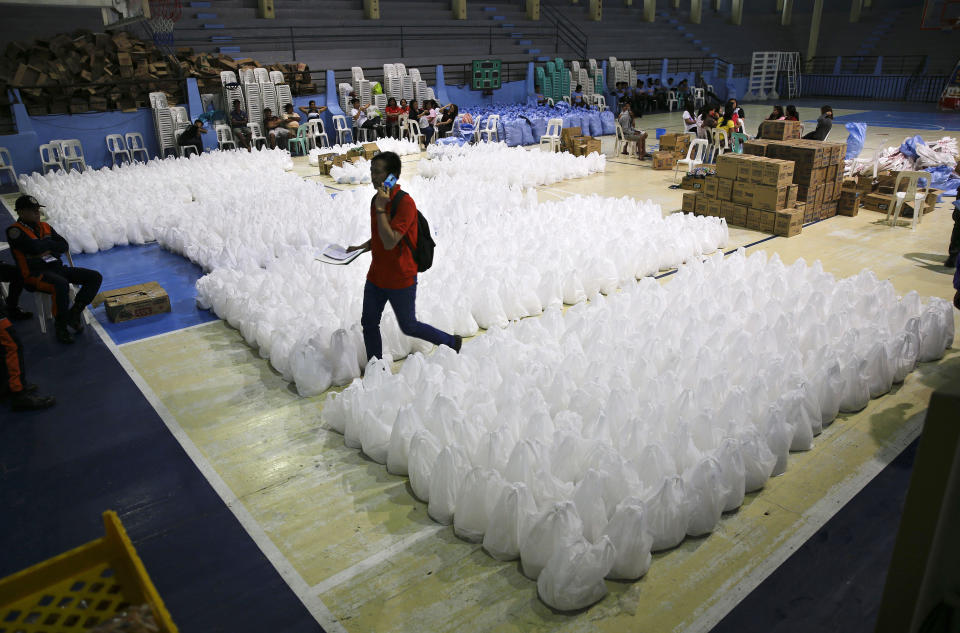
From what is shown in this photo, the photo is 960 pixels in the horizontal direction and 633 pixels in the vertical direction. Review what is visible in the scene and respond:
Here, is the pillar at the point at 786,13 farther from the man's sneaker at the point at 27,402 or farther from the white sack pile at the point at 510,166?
the man's sneaker at the point at 27,402

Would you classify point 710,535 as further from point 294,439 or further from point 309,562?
point 294,439

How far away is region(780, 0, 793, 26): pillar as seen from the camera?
3158cm

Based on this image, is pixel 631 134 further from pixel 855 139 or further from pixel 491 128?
pixel 855 139

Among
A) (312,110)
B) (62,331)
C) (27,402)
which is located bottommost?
(27,402)

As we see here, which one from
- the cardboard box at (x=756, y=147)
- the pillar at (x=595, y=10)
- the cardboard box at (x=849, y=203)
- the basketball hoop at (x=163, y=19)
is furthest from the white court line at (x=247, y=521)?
the pillar at (x=595, y=10)

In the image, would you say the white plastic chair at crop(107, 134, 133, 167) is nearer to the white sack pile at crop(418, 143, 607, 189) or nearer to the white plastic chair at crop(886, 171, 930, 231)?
the white sack pile at crop(418, 143, 607, 189)

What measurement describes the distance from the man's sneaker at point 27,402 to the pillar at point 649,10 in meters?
29.4

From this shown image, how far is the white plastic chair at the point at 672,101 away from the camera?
2220 centimetres

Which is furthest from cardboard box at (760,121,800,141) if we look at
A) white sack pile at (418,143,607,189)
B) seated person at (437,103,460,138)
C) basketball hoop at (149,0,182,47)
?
basketball hoop at (149,0,182,47)

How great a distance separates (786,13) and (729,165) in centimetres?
2931

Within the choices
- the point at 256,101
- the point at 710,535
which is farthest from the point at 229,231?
the point at 256,101

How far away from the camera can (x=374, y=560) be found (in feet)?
9.41

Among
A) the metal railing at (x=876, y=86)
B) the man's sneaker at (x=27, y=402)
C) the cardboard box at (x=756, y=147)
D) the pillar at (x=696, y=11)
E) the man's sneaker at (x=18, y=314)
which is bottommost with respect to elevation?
the man's sneaker at (x=27, y=402)

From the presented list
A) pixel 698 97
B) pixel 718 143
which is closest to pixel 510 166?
pixel 718 143
